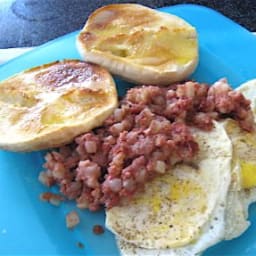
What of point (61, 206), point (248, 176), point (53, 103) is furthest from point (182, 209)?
point (53, 103)

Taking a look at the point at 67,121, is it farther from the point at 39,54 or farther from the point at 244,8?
the point at 244,8

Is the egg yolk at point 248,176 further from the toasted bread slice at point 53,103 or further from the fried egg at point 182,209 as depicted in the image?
the toasted bread slice at point 53,103

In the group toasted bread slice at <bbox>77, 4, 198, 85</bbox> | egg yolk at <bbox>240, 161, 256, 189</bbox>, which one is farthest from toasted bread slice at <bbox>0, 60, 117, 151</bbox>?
egg yolk at <bbox>240, 161, 256, 189</bbox>

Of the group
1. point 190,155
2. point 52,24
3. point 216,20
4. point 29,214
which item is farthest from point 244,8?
point 29,214

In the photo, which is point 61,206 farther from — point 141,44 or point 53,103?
point 141,44

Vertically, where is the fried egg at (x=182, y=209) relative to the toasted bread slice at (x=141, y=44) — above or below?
below

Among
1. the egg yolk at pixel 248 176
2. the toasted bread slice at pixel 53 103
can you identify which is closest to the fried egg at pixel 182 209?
the egg yolk at pixel 248 176

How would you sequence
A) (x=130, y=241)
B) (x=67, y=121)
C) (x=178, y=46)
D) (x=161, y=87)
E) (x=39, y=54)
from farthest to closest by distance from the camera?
(x=39, y=54) → (x=178, y=46) → (x=161, y=87) → (x=67, y=121) → (x=130, y=241)
